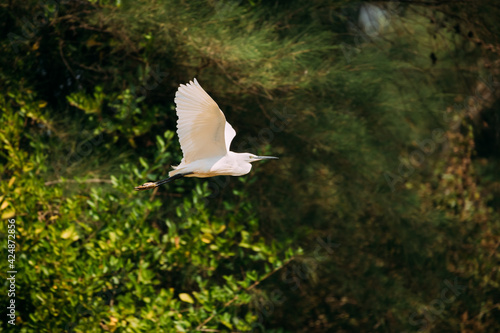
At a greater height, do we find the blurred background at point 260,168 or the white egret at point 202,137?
the white egret at point 202,137

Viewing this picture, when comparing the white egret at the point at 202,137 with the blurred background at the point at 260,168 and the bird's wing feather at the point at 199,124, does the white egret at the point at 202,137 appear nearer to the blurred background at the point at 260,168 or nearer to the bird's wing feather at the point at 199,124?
the bird's wing feather at the point at 199,124

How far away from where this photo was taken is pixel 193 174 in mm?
2928

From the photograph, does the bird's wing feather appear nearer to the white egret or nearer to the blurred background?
the white egret

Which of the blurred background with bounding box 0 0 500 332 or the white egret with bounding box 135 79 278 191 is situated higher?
the white egret with bounding box 135 79 278 191

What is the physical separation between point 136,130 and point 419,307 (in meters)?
2.19

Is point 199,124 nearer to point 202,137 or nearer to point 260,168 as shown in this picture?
point 202,137

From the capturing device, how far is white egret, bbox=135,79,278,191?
2693 mm

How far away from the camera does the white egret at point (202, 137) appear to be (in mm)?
2693

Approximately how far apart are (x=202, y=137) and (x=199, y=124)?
0.07m

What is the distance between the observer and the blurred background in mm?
3561

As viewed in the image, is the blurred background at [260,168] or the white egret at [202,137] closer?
the white egret at [202,137]

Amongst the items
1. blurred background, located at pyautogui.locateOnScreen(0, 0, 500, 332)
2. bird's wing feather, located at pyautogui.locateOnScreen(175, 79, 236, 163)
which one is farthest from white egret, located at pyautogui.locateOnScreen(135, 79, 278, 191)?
blurred background, located at pyautogui.locateOnScreen(0, 0, 500, 332)

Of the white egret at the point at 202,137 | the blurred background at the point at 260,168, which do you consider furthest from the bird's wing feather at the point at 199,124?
the blurred background at the point at 260,168

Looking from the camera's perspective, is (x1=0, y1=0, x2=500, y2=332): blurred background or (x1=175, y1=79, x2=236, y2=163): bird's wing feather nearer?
(x1=175, y1=79, x2=236, y2=163): bird's wing feather
